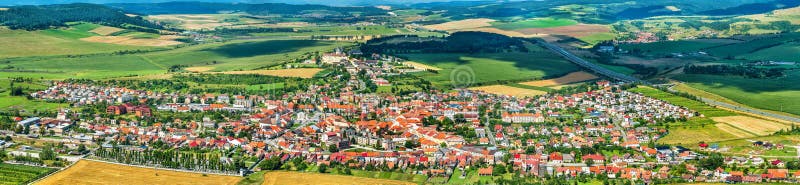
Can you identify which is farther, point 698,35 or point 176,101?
point 698,35

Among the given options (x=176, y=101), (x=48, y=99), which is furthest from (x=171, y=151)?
(x=48, y=99)

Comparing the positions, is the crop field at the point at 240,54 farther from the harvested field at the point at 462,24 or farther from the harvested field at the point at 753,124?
the harvested field at the point at 753,124

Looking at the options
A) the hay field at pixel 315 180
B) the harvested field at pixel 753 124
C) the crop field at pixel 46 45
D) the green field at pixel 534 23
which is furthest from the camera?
the green field at pixel 534 23

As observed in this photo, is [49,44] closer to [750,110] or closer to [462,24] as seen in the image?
[462,24]

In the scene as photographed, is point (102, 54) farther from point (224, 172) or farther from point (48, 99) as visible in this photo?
point (224, 172)

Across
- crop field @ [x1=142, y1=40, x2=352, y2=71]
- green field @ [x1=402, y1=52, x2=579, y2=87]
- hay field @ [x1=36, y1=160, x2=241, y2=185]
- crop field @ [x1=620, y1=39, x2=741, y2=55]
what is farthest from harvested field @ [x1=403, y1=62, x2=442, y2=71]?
hay field @ [x1=36, y1=160, x2=241, y2=185]

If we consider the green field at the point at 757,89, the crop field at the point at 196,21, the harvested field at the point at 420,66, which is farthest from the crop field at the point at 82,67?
the crop field at the point at 196,21

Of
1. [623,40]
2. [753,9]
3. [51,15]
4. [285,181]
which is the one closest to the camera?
[285,181]
